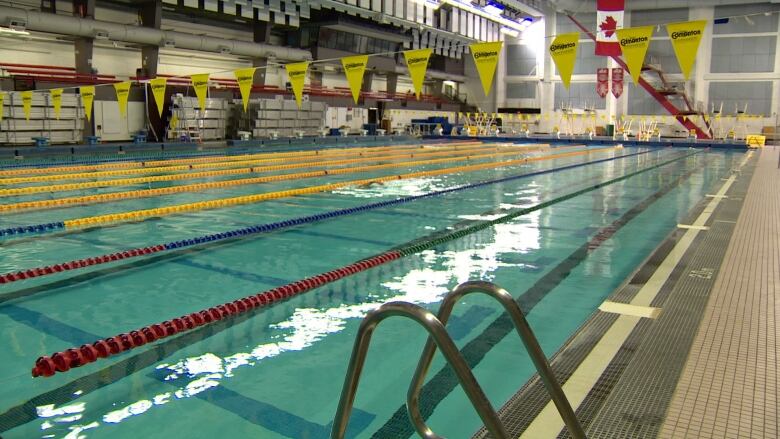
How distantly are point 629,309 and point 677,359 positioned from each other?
0.97 metres

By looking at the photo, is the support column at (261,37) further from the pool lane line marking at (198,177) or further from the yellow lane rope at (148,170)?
the pool lane line marking at (198,177)

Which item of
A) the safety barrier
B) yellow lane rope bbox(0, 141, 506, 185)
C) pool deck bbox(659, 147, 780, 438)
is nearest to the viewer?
pool deck bbox(659, 147, 780, 438)

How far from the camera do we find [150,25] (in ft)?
60.6

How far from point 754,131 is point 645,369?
31.4 metres

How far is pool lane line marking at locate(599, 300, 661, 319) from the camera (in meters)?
3.68

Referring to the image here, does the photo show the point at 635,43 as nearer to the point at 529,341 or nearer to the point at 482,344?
the point at 482,344

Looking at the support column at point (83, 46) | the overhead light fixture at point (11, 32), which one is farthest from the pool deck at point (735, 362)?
the support column at point (83, 46)

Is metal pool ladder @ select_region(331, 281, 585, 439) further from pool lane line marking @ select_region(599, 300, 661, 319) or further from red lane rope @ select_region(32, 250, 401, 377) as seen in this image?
pool lane line marking @ select_region(599, 300, 661, 319)

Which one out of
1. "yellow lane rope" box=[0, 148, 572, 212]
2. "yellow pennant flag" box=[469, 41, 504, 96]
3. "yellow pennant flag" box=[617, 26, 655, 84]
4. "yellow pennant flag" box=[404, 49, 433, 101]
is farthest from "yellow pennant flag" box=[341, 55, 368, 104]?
"yellow pennant flag" box=[617, 26, 655, 84]

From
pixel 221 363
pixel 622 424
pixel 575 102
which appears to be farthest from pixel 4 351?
pixel 575 102

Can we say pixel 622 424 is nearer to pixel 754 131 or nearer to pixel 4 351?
pixel 4 351

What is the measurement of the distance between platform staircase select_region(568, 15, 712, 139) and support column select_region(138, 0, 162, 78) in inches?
772

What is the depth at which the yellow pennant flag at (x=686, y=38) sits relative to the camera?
8.97 metres

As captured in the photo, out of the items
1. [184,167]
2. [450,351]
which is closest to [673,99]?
[184,167]
